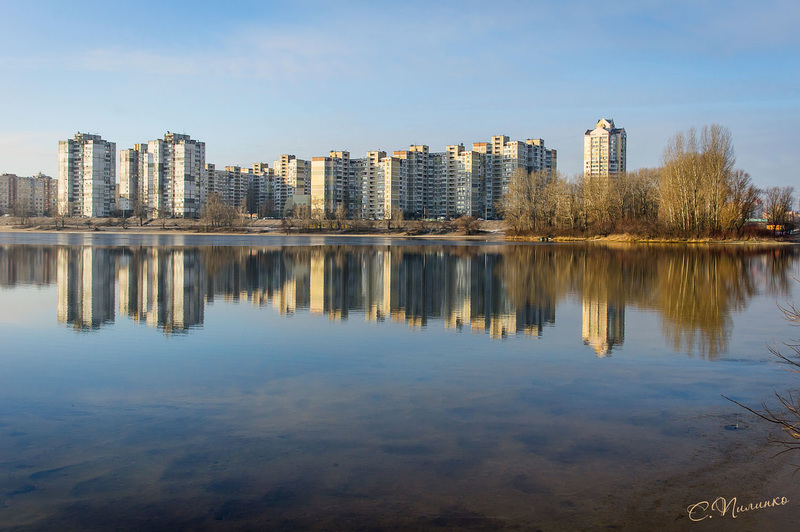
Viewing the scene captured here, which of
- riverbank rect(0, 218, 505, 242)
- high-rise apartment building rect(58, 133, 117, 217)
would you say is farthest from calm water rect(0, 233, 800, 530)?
high-rise apartment building rect(58, 133, 117, 217)

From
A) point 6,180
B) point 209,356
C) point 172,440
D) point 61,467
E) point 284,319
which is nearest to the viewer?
point 61,467

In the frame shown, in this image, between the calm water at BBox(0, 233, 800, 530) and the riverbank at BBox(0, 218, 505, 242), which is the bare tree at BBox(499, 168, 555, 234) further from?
the calm water at BBox(0, 233, 800, 530)

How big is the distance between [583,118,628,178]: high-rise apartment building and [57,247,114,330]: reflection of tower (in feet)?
423

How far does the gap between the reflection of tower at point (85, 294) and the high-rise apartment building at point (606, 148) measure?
423 ft

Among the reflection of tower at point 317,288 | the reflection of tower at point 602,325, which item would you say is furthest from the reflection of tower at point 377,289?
the reflection of tower at point 602,325

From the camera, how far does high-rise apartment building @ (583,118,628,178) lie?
456 feet

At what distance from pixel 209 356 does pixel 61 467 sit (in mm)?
3844

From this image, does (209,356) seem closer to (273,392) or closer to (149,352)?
(149,352)

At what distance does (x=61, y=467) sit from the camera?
4.41 meters

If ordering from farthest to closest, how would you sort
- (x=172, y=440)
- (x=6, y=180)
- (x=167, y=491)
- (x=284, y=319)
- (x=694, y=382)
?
(x=6, y=180) → (x=284, y=319) → (x=694, y=382) → (x=172, y=440) → (x=167, y=491)

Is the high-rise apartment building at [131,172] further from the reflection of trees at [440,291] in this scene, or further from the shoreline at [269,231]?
the reflection of trees at [440,291]

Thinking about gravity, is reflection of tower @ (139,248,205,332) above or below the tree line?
below

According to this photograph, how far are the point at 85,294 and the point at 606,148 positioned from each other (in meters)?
137

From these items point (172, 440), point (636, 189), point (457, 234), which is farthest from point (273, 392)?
point (457, 234)
